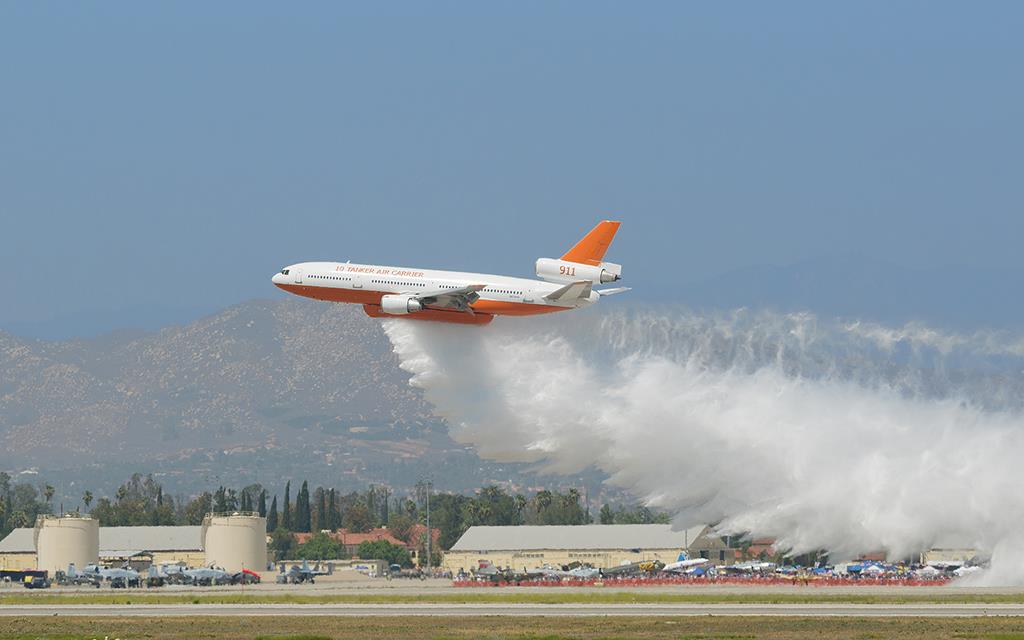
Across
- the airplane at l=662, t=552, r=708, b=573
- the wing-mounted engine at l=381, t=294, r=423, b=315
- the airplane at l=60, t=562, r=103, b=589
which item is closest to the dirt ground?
the wing-mounted engine at l=381, t=294, r=423, b=315

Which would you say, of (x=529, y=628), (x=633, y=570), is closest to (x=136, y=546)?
(x=633, y=570)

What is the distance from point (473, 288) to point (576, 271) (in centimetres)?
549

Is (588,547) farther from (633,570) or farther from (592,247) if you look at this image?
(592,247)

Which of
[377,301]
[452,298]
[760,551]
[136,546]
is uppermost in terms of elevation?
[377,301]

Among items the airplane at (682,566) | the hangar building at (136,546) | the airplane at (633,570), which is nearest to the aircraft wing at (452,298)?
the airplane at (633,570)

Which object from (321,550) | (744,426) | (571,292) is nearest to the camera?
(571,292)

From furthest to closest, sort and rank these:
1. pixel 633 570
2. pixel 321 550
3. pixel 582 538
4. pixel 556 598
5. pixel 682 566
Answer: pixel 321 550
pixel 582 538
pixel 682 566
pixel 633 570
pixel 556 598

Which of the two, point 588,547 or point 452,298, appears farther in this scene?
point 588,547

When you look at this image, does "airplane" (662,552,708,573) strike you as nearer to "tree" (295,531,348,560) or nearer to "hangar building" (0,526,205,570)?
"hangar building" (0,526,205,570)

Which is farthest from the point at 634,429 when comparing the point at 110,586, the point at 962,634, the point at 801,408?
the point at 110,586

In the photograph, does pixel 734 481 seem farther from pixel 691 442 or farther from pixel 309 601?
pixel 309 601

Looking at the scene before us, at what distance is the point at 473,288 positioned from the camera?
86.4 metres

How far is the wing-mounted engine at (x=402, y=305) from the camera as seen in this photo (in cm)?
8638

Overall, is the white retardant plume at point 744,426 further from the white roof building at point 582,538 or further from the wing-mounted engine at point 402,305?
the white roof building at point 582,538
